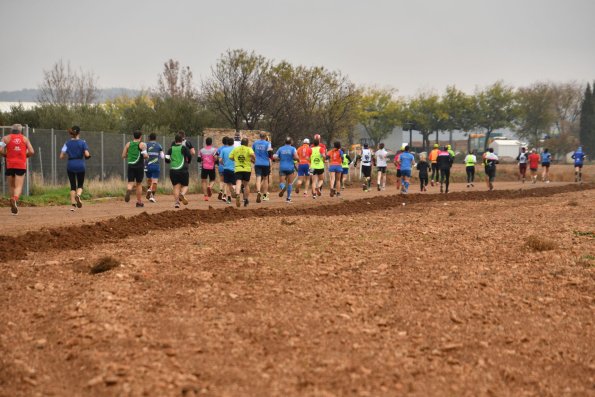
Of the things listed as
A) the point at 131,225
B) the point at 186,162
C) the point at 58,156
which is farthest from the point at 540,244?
the point at 58,156

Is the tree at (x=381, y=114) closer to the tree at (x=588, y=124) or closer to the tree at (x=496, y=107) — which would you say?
the tree at (x=496, y=107)

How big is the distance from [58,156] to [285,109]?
1934cm

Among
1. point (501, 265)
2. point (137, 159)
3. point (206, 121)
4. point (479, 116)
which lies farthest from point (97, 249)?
point (479, 116)

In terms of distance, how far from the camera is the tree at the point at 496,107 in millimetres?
96625

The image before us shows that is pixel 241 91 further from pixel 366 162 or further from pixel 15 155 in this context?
pixel 15 155

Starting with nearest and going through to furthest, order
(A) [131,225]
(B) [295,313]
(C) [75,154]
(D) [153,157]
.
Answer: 1. (B) [295,313]
2. (A) [131,225]
3. (C) [75,154]
4. (D) [153,157]

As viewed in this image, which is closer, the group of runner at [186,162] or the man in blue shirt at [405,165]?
the group of runner at [186,162]

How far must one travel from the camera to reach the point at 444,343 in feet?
24.1

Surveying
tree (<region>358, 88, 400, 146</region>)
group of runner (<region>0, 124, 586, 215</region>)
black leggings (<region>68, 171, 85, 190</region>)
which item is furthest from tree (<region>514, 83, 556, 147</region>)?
black leggings (<region>68, 171, 85, 190</region>)

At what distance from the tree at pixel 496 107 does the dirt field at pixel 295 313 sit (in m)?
85.0

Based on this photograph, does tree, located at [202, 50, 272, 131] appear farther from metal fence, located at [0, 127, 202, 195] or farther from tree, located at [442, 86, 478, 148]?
tree, located at [442, 86, 478, 148]

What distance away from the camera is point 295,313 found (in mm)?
8117

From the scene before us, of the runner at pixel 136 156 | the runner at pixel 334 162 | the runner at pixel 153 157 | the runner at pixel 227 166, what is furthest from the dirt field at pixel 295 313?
the runner at pixel 334 162

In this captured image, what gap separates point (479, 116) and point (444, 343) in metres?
93.1
